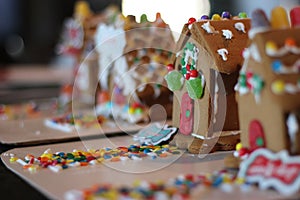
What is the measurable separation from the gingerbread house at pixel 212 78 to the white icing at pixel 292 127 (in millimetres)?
363

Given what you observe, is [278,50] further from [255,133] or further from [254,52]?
[255,133]

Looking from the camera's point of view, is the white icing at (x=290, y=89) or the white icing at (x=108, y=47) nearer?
the white icing at (x=290, y=89)

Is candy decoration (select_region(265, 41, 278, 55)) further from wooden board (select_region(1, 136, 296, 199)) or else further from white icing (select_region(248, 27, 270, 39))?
wooden board (select_region(1, 136, 296, 199))

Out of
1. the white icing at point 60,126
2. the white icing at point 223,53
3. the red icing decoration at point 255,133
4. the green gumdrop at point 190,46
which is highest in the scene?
the green gumdrop at point 190,46

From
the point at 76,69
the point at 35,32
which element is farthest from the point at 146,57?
the point at 35,32

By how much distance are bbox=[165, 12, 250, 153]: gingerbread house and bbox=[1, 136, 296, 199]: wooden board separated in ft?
0.24

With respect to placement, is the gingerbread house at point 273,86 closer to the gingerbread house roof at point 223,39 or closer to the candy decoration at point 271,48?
the candy decoration at point 271,48

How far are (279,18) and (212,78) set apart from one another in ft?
1.06

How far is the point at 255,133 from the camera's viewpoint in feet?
4.70

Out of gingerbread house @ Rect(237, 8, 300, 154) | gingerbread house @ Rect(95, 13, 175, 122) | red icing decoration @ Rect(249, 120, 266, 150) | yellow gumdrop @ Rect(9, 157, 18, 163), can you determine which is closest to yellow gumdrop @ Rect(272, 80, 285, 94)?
gingerbread house @ Rect(237, 8, 300, 154)

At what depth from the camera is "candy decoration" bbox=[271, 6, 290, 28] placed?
1425 millimetres

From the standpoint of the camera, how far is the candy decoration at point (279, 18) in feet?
4.67

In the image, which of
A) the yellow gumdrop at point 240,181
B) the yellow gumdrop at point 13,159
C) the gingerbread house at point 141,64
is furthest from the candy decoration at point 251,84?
the gingerbread house at point 141,64

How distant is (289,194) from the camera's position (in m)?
1.21
